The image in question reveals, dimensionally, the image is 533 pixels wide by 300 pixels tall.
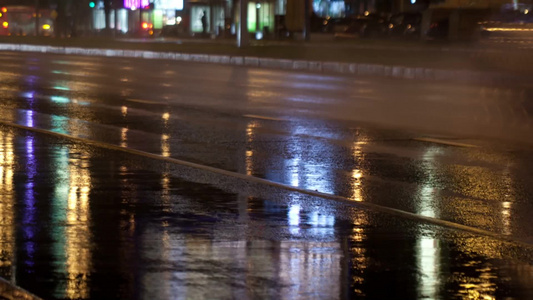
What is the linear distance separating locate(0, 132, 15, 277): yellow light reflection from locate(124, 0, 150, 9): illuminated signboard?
168 feet

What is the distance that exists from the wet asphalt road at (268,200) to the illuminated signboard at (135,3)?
46.0 m

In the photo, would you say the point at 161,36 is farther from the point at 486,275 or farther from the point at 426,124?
the point at 486,275

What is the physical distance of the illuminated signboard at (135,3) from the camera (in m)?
62.3

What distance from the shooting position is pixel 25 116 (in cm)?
1473

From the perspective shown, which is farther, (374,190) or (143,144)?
(143,144)

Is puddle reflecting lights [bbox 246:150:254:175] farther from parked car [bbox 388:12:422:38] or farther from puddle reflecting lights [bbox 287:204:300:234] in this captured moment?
parked car [bbox 388:12:422:38]

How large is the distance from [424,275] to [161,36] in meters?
57.5

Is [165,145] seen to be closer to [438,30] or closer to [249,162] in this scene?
[249,162]

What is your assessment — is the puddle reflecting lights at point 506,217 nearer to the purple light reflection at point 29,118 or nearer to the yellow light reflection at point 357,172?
the yellow light reflection at point 357,172

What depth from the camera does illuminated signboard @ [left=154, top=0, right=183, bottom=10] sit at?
63.4 meters

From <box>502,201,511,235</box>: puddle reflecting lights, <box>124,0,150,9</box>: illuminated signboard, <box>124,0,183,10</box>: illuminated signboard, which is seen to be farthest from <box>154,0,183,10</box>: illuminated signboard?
<box>502,201,511,235</box>: puddle reflecting lights

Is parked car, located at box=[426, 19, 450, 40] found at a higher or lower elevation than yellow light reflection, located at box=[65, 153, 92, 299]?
higher

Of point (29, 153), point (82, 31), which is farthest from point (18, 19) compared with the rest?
point (29, 153)

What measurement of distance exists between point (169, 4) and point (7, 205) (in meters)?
56.8
